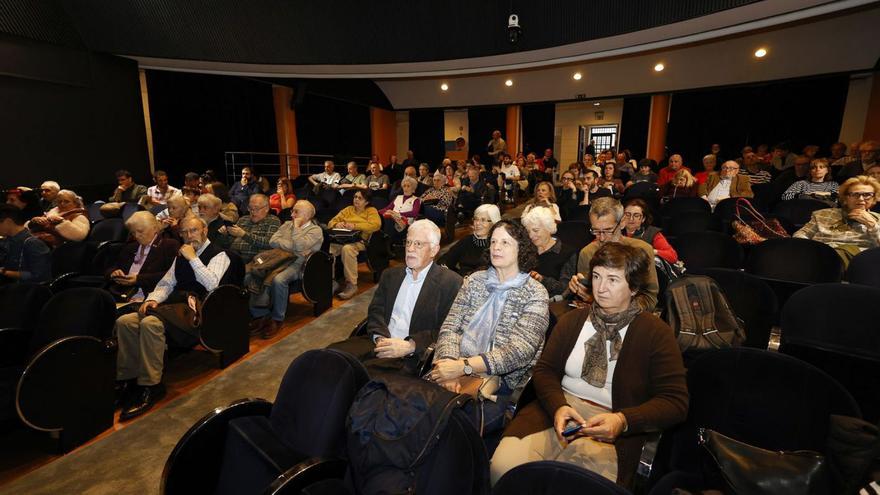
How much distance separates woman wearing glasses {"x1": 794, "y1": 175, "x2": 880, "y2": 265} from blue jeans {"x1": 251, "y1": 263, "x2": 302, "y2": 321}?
4.35 m

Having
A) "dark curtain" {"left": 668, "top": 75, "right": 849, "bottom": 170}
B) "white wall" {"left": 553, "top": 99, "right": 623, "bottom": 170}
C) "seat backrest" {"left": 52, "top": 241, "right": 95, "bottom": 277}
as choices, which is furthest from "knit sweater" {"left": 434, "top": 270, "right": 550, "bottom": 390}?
"white wall" {"left": 553, "top": 99, "right": 623, "bottom": 170}

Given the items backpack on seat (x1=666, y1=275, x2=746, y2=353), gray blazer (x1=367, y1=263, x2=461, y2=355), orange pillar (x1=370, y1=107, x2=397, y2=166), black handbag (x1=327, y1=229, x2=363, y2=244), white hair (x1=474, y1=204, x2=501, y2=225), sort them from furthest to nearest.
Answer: orange pillar (x1=370, y1=107, x2=397, y2=166) < black handbag (x1=327, y1=229, x2=363, y2=244) < white hair (x1=474, y1=204, x2=501, y2=225) < gray blazer (x1=367, y1=263, x2=461, y2=355) < backpack on seat (x1=666, y1=275, x2=746, y2=353)

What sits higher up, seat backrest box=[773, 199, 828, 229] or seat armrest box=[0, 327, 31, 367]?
seat backrest box=[773, 199, 828, 229]

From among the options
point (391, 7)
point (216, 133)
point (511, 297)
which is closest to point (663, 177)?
point (391, 7)

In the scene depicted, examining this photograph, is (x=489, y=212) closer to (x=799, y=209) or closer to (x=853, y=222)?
Answer: (x=853, y=222)

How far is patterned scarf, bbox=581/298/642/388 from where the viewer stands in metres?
1.66

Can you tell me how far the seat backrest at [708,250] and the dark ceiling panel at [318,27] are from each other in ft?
11.4

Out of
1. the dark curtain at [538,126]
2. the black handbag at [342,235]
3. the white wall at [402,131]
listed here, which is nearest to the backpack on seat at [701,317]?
the black handbag at [342,235]

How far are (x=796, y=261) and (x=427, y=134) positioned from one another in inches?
515

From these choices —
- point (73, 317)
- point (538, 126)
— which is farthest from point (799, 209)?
point (538, 126)

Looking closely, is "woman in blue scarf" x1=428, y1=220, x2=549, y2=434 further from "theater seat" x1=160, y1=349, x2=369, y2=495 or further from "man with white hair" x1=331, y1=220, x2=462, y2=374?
"theater seat" x1=160, y1=349, x2=369, y2=495

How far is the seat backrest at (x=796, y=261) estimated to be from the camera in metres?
2.81

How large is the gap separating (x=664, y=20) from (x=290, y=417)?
583cm

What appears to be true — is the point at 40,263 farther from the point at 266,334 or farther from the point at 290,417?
the point at 290,417
